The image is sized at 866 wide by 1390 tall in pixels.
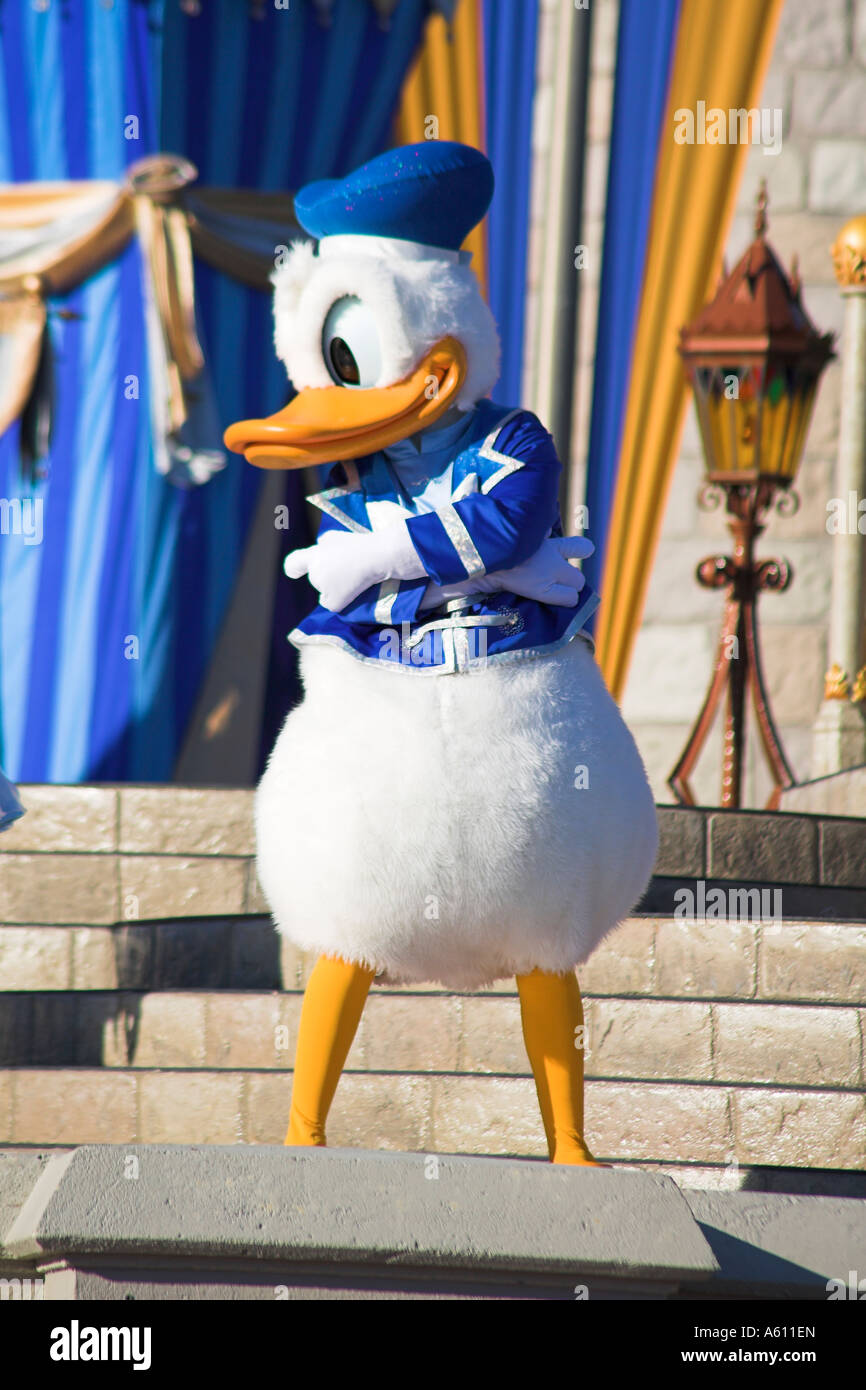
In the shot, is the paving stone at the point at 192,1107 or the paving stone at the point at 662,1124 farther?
the paving stone at the point at 192,1107

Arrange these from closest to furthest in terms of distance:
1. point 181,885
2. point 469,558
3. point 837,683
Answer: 1. point 469,558
2. point 181,885
3. point 837,683

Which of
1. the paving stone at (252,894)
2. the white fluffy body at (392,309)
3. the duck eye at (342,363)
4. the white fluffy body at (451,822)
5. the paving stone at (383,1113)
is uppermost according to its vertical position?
the white fluffy body at (392,309)

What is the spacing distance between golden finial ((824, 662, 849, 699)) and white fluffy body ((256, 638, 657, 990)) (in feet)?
16.1

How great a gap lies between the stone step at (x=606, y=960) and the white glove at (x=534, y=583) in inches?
58.5

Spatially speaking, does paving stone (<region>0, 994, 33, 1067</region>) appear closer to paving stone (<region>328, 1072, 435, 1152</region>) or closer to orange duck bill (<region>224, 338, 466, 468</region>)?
paving stone (<region>328, 1072, 435, 1152</region>)

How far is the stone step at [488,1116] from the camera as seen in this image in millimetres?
4363

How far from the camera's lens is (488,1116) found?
14.5 ft

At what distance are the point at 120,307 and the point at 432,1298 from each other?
716cm

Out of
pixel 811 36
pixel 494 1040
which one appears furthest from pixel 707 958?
pixel 811 36

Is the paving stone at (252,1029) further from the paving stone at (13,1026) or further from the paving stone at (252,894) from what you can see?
the paving stone at (252,894)

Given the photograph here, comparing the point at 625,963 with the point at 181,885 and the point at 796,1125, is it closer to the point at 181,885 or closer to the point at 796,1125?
the point at 796,1125

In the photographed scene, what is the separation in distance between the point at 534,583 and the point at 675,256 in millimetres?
6352

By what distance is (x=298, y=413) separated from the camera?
11.9 ft

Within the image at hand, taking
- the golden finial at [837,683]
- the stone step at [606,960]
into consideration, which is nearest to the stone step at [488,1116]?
the stone step at [606,960]
